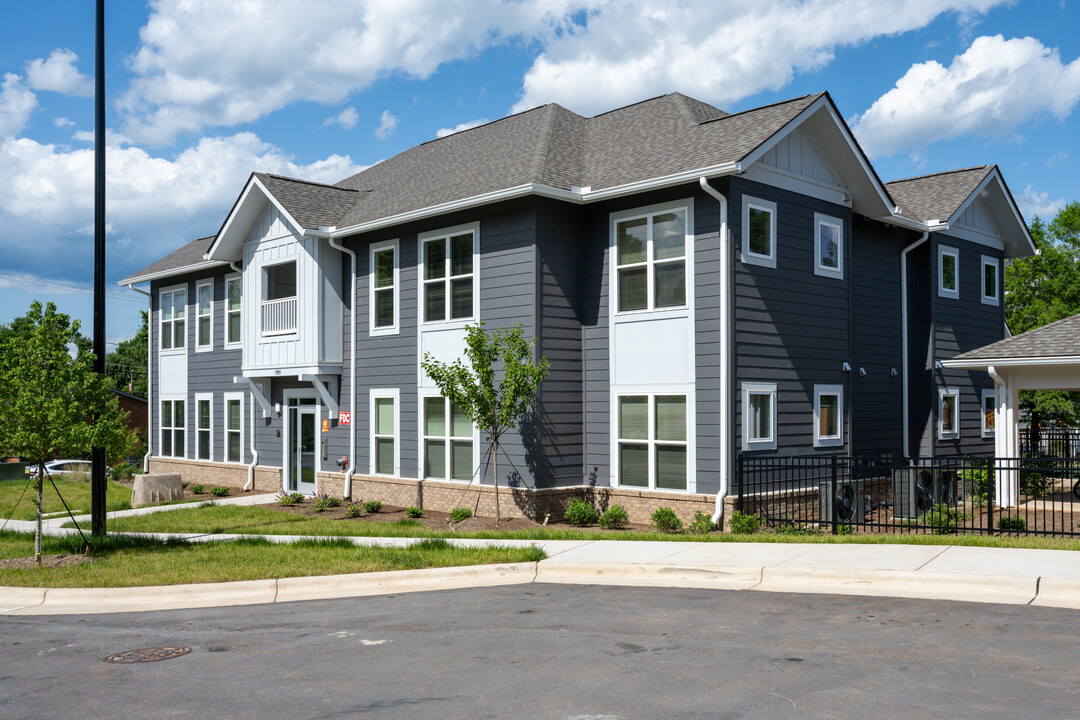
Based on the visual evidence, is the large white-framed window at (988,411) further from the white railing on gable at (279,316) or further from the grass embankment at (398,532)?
the white railing on gable at (279,316)

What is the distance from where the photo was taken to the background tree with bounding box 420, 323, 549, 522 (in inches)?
664

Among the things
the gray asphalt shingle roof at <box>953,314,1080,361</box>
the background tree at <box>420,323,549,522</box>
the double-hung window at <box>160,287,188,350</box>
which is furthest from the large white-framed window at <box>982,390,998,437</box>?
the double-hung window at <box>160,287,188,350</box>

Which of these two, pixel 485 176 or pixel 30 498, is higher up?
pixel 485 176

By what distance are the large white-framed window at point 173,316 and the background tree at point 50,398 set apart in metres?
16.1

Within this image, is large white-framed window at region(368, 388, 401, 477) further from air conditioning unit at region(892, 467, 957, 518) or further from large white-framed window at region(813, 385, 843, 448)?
air conditioning unit at region(892, 467, 957, 518)

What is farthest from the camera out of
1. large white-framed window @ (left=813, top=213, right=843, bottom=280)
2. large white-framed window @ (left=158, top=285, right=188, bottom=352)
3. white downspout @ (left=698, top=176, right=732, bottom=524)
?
large white-framed window @ (left=158, top=285, right=188, bottom=352)

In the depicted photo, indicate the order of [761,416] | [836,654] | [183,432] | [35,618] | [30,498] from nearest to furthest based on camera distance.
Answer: [836,654], [35,618], [761,416], [30,498], [183,432]

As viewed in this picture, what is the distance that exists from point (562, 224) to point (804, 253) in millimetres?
4773

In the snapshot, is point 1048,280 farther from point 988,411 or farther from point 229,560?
point 229,560

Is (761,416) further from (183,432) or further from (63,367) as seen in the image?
(183,432)

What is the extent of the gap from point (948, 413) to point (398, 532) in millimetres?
14660

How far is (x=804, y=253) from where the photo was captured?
18.4 meters

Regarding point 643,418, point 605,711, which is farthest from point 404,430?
point 605,711

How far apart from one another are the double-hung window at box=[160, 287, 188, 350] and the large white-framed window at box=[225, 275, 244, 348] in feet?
9.51
